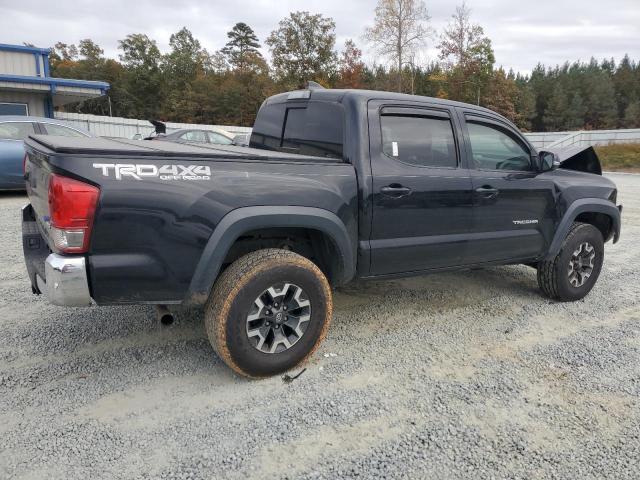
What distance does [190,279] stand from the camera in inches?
113

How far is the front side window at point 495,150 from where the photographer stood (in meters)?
4.11

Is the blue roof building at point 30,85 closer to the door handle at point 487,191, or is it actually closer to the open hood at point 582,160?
the open hood at point 582,160

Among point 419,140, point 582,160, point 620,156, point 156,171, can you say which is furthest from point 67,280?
point 620,156

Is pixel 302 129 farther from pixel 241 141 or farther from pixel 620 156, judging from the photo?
pixel 620 156

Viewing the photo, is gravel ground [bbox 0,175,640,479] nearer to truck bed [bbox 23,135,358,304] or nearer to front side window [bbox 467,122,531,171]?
truck bed [bbox 23,135,358,304]

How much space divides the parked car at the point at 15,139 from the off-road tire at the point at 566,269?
8.31 meters

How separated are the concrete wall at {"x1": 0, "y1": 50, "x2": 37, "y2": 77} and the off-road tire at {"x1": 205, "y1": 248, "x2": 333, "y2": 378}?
1852 cm

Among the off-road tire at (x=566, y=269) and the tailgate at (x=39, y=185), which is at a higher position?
the tailgate at (x=39, y=185)

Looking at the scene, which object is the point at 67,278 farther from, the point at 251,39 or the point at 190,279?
the point at 251,39

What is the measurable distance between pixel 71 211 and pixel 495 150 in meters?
3.37

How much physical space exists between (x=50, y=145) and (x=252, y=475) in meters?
2.00

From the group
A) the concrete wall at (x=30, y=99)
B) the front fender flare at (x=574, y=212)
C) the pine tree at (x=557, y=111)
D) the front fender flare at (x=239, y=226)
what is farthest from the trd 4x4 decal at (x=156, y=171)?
the pine tree at (x=557, y=111)

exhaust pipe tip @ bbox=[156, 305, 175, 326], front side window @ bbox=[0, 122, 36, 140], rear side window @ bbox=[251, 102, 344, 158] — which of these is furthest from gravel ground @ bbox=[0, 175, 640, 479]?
front side window @ bbox=[0, 122, 36, 140]

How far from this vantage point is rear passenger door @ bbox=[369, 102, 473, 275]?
3514 mm
